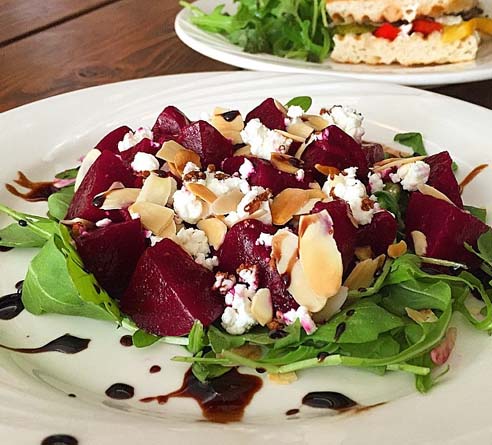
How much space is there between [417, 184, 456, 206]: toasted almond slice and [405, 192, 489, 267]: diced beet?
0.9 inches

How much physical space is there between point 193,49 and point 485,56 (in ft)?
2.80

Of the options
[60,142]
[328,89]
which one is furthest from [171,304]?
[328,89]

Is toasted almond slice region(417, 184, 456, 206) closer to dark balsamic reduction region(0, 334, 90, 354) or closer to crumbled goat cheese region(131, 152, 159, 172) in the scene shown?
crumbled goat cheese region(131, 152, 159, 172)

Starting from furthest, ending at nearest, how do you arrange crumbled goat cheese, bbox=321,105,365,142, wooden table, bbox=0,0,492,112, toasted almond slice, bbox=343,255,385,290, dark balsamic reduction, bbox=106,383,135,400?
wooden table, bbox=0,0,492,112, crumbled goat cheese, bbox=321,105,365,142, toasted almond slice, bbox=343,255,385,290, dark balsamic reduction, bbox=106,383,135,400

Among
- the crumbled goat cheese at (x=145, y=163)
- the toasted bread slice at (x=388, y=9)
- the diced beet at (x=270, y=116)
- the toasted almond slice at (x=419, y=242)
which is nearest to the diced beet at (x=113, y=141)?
the crumbled goat cheese at (x=145, y=163)

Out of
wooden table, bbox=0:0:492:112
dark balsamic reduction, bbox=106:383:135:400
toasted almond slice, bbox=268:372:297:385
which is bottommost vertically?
wooden table, bbox=0:0:492:112

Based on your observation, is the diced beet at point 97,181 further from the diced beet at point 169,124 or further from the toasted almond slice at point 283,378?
the toasted almond slice at point 283,378

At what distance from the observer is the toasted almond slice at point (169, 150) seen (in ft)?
4.27

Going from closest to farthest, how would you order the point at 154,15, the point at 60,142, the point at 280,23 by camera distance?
the point at 60,142
the point at 280,23
the point at 154,15

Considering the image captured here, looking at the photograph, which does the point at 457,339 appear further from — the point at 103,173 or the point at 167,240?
the point at 103,173

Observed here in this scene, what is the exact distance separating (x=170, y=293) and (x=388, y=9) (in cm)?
156

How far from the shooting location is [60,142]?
1.69 meters

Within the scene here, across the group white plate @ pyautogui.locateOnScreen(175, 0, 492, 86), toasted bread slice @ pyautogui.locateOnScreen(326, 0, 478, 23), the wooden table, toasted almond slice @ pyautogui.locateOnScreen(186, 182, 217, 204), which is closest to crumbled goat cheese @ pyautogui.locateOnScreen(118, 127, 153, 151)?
toasted almond slice @ pyautogui.locateOnScreen(186, 182, 217, 204)

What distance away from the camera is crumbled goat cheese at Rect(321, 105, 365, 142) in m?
1.40
